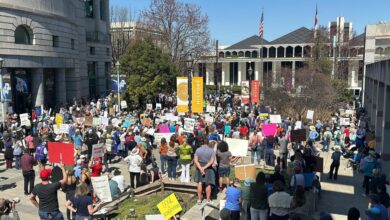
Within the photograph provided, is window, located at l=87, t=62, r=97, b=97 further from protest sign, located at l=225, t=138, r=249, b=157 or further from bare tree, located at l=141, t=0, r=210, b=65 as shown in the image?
protest sign, located at l=225, t=138, r=249, b=157

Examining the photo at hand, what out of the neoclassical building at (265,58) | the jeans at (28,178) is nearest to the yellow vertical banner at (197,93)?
the jeans at (28,178)

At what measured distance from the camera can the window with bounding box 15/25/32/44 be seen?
3541cm

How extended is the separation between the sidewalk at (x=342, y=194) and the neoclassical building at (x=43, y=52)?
21.1 metres

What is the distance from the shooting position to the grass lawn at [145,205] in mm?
11587

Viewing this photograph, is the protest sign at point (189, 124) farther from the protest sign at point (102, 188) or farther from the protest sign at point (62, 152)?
the protest sign at point (102, 188)

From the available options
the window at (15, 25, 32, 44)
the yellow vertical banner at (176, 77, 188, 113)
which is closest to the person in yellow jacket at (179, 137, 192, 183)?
the yellow vertical banner at (176, 77, 188, 113)

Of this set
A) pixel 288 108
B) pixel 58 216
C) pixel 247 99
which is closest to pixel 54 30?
pixel 247 99

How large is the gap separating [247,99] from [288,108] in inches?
155

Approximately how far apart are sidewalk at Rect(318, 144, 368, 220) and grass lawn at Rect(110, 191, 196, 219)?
4201 millimetres

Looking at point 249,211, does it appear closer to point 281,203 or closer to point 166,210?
point 281,203

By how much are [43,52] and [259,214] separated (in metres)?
33.9

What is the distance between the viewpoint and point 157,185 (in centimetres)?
1357

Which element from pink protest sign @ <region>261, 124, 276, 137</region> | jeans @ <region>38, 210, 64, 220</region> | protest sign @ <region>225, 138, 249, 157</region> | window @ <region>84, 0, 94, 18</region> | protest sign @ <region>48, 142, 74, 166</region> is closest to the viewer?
jeans @ <region>38, 210, 64, 220</region>

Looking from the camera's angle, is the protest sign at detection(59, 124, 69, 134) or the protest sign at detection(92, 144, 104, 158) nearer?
the protest sign at detection(92, 144, 104, 158)
